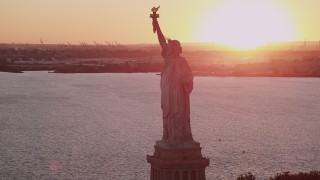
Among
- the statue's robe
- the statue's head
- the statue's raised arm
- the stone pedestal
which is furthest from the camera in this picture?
the statue's raised arm

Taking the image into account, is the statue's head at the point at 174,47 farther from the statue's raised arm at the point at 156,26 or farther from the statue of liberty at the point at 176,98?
the statue's raised arm at the point at 156,26

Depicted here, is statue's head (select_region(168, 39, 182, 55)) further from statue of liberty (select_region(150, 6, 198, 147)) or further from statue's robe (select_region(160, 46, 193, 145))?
statue's robe (select_region(160, 46, 193, 145))

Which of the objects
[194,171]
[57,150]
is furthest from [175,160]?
[57,150]

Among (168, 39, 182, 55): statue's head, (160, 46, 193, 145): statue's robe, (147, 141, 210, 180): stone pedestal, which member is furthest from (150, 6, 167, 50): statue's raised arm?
(147, 141, 210, 180): stone pedestal

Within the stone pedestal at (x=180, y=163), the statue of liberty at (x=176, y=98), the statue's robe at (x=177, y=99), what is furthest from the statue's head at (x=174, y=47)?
the stone pedestal at (x=180, y=163)

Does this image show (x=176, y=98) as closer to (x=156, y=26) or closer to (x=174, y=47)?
(x=174, y=47)

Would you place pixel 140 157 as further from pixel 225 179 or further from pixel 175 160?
pixel 175 160
